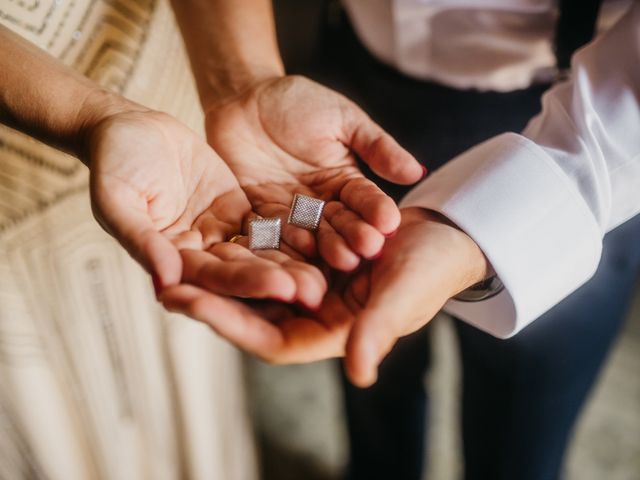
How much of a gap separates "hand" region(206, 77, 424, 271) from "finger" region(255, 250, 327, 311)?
5cm

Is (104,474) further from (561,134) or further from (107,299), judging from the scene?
(561,134)

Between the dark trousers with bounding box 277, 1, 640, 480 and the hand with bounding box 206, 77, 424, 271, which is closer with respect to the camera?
the hand with bounding box 206, 77, 424, 271

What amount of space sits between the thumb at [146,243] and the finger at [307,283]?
4.4 inches

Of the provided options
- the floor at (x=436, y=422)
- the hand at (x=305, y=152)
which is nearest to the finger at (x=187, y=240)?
the hand at (x=305, y=152)

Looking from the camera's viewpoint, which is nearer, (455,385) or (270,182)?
(270,182)

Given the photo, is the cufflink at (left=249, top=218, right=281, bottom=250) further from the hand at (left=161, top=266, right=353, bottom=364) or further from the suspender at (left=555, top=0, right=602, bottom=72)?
the suspender at (left=555, top=0, right=602, bottom=72)

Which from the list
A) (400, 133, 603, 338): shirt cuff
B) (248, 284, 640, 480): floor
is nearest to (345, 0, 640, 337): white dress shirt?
(400, 133, 603, 338): shirt cuff

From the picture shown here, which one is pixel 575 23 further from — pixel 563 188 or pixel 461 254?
pixel 461 254

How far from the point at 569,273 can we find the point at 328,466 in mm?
1035

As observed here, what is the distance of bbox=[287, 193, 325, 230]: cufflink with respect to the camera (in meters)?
0.74

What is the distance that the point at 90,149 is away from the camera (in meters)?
0.68

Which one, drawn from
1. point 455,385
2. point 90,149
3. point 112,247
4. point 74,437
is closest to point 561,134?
point 90,149

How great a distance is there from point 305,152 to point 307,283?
28 cm

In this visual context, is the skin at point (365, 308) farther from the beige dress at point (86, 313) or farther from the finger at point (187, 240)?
the beige dress at point (86, 313)
